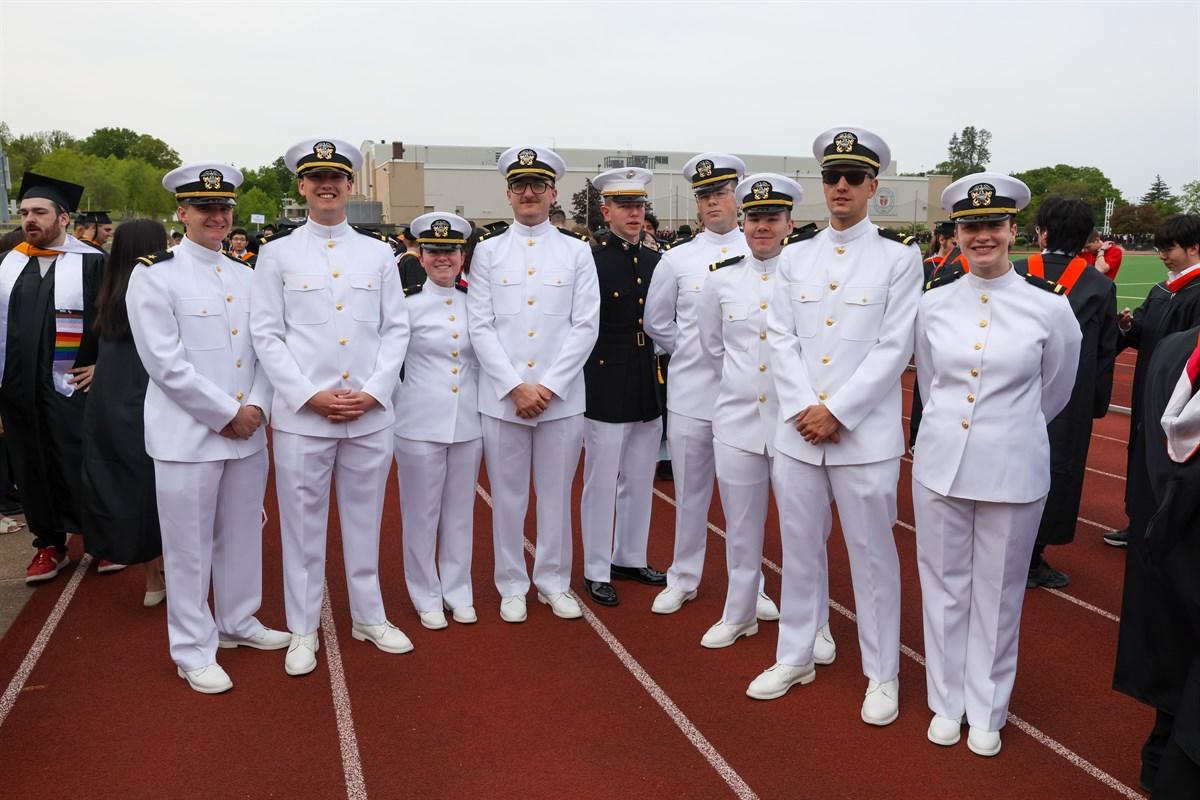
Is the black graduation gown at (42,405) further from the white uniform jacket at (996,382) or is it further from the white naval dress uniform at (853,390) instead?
the white uniform jacket at (996,382)

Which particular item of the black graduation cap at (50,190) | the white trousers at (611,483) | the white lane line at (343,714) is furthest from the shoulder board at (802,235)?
the black graduation cap at (50,190)

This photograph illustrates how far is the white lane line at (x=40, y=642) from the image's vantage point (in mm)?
3848

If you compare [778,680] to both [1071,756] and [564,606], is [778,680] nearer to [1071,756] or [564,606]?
[1071,756]

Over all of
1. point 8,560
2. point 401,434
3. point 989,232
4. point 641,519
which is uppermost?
point 989,232

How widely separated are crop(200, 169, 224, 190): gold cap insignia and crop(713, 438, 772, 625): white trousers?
2.51 metres

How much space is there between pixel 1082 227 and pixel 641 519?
2.83 meters

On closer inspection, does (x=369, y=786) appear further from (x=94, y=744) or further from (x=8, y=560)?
(x=8, y=560)

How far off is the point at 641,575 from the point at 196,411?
2592 millimetres

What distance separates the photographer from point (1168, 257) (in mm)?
5195

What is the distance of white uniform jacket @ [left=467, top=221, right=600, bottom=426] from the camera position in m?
4.46

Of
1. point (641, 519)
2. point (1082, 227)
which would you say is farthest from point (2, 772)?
point (1082, 227)

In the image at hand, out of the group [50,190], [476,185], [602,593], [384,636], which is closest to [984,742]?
[602,593]

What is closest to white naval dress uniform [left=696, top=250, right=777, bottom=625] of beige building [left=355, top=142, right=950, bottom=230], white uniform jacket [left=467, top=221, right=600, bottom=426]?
white uniform jacket [left=467, top=221, right=600, bottom=426]

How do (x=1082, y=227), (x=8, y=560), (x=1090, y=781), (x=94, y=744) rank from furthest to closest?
(x=8, y=560) → (x=1082, y=227) → (x=94, y=744) → (x=1090, y=781)
